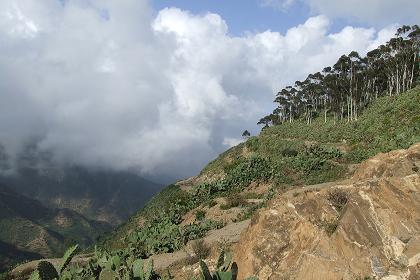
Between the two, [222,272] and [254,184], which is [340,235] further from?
[254,184]

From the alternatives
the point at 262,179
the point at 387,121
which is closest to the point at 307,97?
the point at 387,121

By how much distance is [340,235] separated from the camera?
38.3ft

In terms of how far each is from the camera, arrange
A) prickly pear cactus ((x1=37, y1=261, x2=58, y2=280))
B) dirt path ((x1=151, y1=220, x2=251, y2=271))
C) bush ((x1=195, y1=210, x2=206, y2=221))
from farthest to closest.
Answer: bush ((x1=195, y1=210, x2=206, y2=221)), dirt path ((x1=151, y1=220, x2=251, y2=271)), prickly pear cactus ((x1=37, y1=261, x2=58, y2=280))

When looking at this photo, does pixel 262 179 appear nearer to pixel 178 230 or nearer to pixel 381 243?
pixel 178 230

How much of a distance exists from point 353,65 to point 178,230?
67236mm

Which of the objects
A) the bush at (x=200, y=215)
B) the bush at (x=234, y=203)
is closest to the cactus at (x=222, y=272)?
the bush at (x=200, y=215)

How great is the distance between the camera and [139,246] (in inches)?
839

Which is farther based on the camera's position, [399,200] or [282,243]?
[282,243]

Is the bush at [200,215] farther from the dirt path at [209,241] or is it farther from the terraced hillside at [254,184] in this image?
the dirt path at [209,241]

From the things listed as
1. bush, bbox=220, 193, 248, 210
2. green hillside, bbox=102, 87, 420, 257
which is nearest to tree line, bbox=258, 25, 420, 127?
green hillside, bbox=102, 87, 420, 257

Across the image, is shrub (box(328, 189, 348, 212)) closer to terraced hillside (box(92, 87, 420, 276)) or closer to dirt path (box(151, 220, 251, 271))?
dirt path (box(151, 220, 251, 271))

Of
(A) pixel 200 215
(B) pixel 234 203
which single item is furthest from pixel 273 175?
(A) pixel 200 215

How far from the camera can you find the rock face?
1100 centimetres

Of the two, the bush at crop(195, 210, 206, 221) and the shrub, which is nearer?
the shrub
